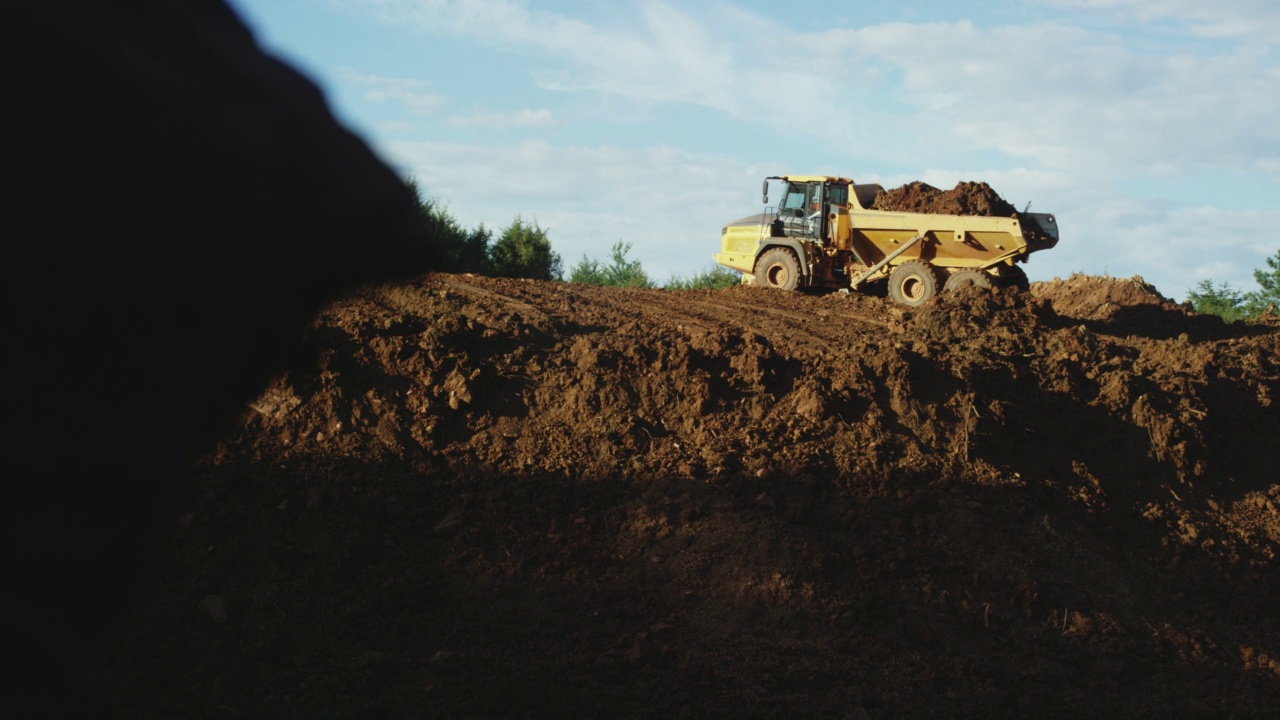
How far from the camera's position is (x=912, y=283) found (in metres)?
17.9

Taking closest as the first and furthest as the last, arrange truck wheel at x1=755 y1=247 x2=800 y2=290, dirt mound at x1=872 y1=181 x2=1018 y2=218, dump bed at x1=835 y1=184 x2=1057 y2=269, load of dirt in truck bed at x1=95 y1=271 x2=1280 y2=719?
load of dirt in truck bed at x1=95 y1=271 x2=1280 y2=719 < dump bed at x1=835 y1=184 x2=1057 y2=269 < dirt mound at x1=872 y1=181 x2=1018 y2=218 < truck wheel at x1=755 y1=247 x2=800 y2=290

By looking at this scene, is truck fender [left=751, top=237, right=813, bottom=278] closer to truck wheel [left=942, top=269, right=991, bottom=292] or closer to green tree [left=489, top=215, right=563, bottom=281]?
truck wheel [left=942, top=269, right=991, bottom=292]

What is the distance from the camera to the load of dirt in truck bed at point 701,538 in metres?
5.89

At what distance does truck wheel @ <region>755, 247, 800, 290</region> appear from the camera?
63.3 ft

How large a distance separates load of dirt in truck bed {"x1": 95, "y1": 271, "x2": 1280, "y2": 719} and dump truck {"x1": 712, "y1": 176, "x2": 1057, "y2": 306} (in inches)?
271

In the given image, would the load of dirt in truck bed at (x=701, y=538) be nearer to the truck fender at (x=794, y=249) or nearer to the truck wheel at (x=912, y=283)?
the truck wheel at (x=912, y=283)

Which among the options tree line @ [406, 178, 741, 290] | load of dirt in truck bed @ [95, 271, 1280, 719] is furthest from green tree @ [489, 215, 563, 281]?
load of dirt in truck bed @ [95, 271, 1280, 719]

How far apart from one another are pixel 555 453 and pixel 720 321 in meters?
6.37

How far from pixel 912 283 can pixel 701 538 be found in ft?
39.1

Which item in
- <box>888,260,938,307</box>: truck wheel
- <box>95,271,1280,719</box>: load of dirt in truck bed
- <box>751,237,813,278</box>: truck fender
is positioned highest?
<box>751,237,813,278</box>: truck fender

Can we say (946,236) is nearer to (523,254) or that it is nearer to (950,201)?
(950,201)

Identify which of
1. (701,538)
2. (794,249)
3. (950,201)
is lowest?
(701,538)

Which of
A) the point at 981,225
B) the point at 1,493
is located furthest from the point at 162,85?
the point at 981,225

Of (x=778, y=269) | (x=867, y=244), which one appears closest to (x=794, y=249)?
(x=778, y=269)
